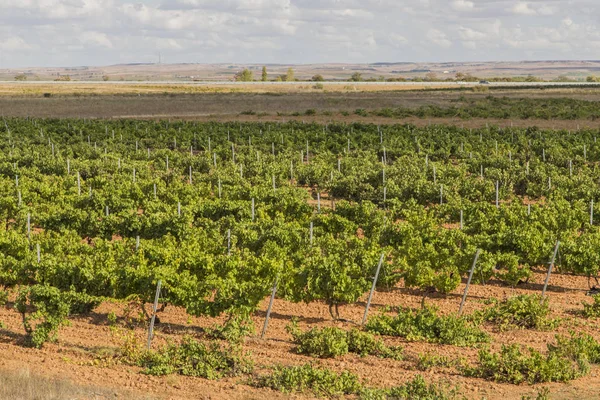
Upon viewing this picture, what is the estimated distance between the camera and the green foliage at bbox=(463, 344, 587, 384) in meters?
12.3

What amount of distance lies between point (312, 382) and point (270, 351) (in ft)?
6.00

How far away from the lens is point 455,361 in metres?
13.1

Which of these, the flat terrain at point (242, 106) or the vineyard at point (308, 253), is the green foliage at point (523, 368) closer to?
the vineyard at point (308, 253)

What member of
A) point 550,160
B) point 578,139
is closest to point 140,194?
point 550,160

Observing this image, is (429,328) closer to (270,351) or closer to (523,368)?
(523,368)

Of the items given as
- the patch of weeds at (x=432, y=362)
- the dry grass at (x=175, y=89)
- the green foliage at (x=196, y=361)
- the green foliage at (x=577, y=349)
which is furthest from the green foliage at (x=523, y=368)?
the dry grass at (x=175, y=89)

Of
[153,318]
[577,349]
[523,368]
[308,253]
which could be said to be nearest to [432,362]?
[523,368]

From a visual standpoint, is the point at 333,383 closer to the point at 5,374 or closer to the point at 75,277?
the point at 5,374

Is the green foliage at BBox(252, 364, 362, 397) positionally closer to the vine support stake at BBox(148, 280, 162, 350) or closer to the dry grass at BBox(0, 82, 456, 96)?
the vine support stake at BBox(148, 280, 162, 350)

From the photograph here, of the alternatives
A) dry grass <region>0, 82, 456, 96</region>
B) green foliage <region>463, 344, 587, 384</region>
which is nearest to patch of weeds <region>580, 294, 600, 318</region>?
green foliage <region>463, 344, 587, 384</region>

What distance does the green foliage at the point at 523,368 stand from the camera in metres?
12.3

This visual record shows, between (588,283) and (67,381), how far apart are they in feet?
36.2

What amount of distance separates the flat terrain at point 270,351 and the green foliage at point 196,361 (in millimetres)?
176

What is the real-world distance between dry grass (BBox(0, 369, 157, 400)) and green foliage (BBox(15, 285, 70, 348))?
62.7 inches
